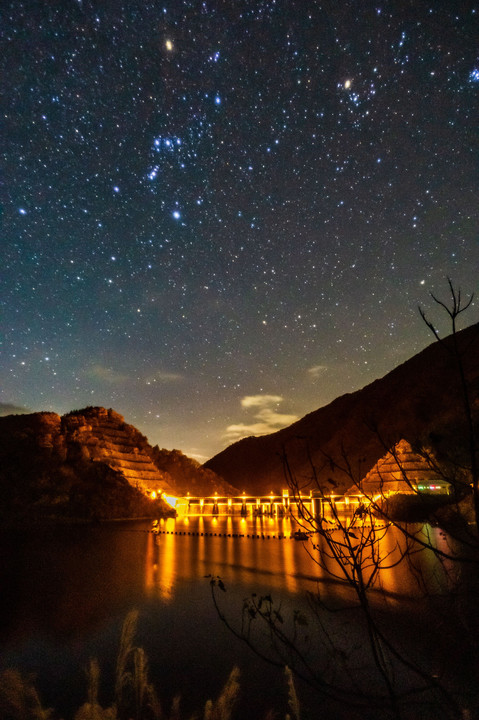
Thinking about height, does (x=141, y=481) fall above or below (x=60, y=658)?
above

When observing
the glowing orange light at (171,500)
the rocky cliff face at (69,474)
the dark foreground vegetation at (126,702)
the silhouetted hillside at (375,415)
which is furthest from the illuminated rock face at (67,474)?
the dark foreground vegetation at (126,702)

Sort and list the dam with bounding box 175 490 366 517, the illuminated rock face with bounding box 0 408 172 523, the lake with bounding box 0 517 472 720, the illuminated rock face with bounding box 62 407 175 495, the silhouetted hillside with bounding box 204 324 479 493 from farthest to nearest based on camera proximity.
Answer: the silhouetted hillside with bounding box 204 324 479 493, the dam with bounding box 175 490 366 517, the illuminated rock face with bounding box 62 407 175 495, the illuminated rock face with bounding box 0 408 172 523, the lake with bounding box 0 517 472 720

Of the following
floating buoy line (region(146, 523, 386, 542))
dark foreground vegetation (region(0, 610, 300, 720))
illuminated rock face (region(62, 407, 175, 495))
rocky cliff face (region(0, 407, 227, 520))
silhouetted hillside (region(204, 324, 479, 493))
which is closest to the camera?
dark foreground vegetation (region(0, 610, 300, 720))

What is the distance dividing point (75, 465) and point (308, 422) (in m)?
129

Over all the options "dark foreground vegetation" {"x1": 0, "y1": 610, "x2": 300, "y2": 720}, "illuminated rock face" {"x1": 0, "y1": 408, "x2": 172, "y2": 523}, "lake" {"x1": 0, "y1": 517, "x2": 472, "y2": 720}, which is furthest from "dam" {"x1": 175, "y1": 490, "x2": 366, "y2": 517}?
"dark foreground vegetation" {"x1": 0, "y1": 610, "x2": 300, "y2": 720}

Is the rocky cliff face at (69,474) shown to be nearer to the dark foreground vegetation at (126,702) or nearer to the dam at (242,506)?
the dam at (242,506)

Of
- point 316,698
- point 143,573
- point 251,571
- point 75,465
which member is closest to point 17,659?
point 316,698

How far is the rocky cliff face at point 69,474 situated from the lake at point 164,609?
25.2 metres

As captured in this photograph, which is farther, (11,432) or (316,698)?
(11,432)

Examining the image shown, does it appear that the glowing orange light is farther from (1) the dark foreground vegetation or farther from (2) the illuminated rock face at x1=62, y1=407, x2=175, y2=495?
(1) the dark foreground vegetation

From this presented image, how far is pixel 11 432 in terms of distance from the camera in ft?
225

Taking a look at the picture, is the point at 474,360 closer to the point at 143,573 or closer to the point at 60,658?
the point at 143,573

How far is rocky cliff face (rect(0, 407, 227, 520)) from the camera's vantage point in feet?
192

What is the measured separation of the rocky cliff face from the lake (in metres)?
25.2
